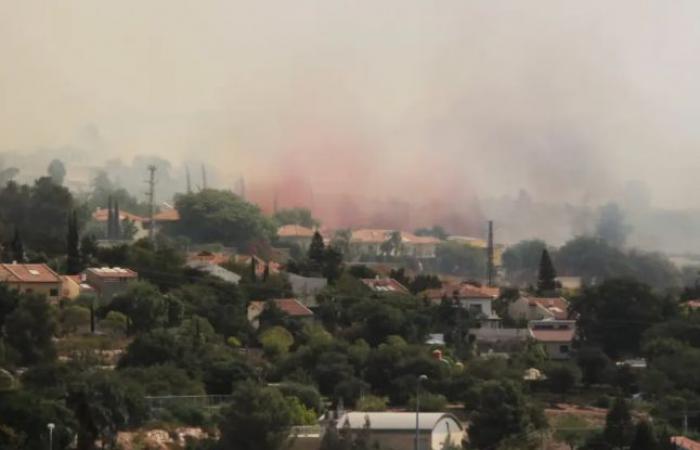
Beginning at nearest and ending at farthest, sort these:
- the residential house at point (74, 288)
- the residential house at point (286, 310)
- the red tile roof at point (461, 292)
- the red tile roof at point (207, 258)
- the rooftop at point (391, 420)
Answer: the rooftop at point (391, 420) < the residential house at point (74, 288) < the residential house at point (286, 310) < the red tile roof at point (461, 292) < the red tile roof at point (207, 258)

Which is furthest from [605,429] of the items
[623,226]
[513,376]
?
[623,226]

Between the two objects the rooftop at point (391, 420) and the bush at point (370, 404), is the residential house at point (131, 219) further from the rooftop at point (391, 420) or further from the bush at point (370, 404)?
the rooftop at point (391, 420)

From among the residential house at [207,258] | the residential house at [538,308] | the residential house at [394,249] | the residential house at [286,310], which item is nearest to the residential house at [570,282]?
the residential house at [538,308]

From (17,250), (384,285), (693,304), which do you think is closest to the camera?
(17,250)

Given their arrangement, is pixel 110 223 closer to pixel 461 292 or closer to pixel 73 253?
pixel 461 292

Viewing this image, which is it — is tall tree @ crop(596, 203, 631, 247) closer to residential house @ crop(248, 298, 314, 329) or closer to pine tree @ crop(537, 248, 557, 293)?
pine tree @ crop(537, 248, 557, 293)

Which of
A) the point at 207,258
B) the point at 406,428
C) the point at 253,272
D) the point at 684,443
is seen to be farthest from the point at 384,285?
the point at 684,443
